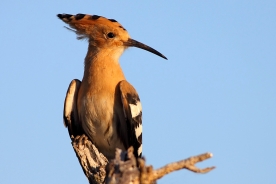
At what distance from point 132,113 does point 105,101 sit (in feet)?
0.91

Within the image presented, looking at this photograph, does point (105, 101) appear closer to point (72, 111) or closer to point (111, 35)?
point (72, 111)

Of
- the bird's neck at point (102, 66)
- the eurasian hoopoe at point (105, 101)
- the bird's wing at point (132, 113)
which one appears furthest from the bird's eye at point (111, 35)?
the bird's wing at point (132, 113)

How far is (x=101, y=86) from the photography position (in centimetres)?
520

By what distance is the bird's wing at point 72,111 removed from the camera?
17.7 feet

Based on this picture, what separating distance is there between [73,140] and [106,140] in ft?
1.04

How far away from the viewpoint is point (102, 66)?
5352 millimetres

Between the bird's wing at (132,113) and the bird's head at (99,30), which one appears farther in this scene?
the bird's head at (99,30)

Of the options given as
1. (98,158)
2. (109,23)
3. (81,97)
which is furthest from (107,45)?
(98,158)

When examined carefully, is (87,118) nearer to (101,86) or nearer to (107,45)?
(101,86)

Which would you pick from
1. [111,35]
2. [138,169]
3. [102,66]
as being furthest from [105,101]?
[138,169]

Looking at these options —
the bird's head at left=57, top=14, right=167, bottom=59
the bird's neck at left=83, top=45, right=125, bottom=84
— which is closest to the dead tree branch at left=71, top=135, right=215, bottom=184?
the bird's neck at left=83, top=45, right=125, bottom=84

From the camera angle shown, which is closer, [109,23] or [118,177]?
[118,177]

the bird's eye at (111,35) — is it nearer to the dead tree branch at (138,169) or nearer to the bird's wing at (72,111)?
the bird's wing at (72,111)

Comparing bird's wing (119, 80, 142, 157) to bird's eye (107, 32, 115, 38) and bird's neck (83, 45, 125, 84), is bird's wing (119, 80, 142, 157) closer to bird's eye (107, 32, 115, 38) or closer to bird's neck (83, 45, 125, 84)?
bird's neck (83, 45, 125, 84)
